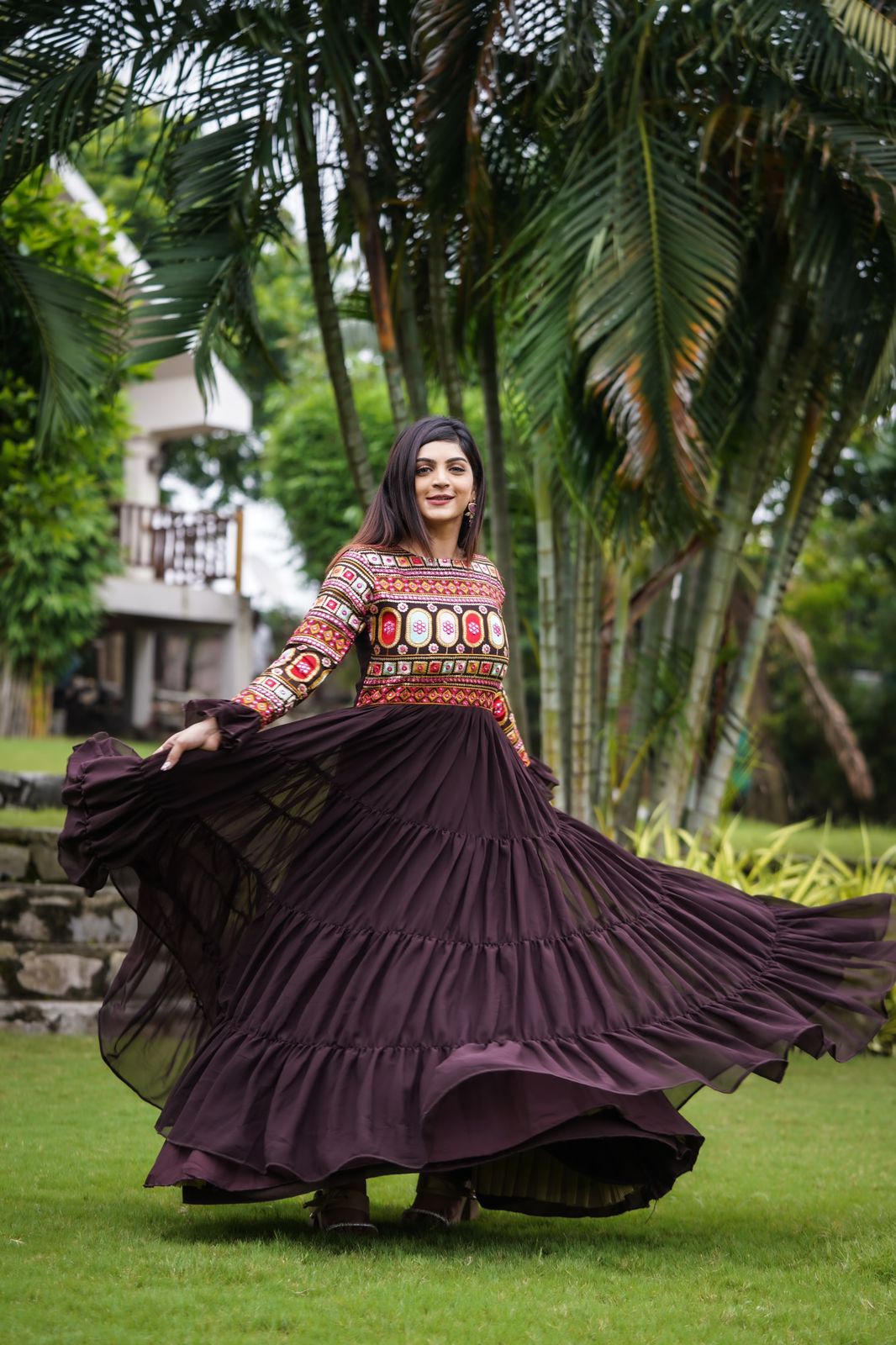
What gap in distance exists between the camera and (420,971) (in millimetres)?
3746

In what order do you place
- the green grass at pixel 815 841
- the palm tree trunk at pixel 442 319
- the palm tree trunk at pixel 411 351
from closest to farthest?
the palm tree trunk at pixel 442 319
the palm tree trunk at pixel 411 351
the green grass at pixel 815 841

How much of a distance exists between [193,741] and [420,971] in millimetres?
781

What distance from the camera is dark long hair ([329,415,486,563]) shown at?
4.22 meters

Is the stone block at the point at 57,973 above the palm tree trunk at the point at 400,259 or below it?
below

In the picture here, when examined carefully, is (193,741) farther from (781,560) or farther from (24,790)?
(24,790)

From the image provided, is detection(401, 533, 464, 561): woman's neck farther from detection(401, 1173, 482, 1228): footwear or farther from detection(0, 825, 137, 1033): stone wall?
detection(0, 825, 137, 1033): stone wall

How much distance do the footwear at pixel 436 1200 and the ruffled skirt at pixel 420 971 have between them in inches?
3.1

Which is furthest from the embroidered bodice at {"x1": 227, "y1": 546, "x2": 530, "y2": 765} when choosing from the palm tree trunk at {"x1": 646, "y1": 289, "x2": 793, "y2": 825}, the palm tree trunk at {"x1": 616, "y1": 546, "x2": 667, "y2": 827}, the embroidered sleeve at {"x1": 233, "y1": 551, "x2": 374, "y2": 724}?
the palm tree trunk at {"x1": 616, "y1": 546, "x2": 667, "y2": 827}

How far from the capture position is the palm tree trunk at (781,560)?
8359 millimetres

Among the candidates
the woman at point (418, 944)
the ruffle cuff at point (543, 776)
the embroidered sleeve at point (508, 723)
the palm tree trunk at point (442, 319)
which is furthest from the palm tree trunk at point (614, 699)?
the woman at point (418, 944)

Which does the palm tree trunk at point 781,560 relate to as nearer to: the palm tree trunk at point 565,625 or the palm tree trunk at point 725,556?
the palm tree trunk at point 725,556

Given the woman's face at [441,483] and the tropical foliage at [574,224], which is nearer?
the woman's face at [441,483]

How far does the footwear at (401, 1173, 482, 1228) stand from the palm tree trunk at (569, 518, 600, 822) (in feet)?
14.1

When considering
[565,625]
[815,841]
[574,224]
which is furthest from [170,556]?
[574,224]
